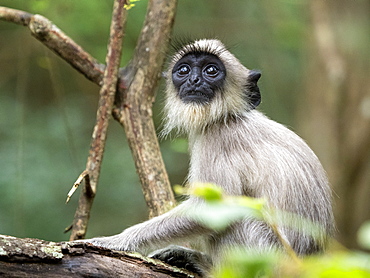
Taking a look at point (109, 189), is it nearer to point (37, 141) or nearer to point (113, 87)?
point (37, 141)

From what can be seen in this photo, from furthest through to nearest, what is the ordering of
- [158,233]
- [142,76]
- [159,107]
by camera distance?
1. [159,107]
2. [142,76]
3. [158,233]

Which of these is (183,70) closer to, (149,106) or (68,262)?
(149,106)

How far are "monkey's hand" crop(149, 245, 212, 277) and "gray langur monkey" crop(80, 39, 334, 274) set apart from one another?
11 mm

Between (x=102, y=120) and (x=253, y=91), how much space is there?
1880 millimetres

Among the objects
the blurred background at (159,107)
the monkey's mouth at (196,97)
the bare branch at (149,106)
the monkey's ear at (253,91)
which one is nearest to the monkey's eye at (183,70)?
the monkey's mouth at (196,97)

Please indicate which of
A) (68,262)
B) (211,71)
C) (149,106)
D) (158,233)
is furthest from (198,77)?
(68,262)

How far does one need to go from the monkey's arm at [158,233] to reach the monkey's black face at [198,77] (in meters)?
1.40

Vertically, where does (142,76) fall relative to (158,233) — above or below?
above

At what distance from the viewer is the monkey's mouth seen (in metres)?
6.16

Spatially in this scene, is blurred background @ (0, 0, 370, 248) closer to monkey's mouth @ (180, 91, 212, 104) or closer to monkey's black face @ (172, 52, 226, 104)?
monkey's black face @ (172, 52, 226, 104)

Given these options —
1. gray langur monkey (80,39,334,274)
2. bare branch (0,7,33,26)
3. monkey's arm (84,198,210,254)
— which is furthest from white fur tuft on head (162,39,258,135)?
bare branch (0,7,33,26)

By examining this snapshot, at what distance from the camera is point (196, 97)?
6.20 metres

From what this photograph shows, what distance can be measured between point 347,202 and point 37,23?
7527 mm

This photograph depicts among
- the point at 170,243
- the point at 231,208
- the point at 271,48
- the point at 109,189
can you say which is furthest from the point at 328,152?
the point at 231,208
